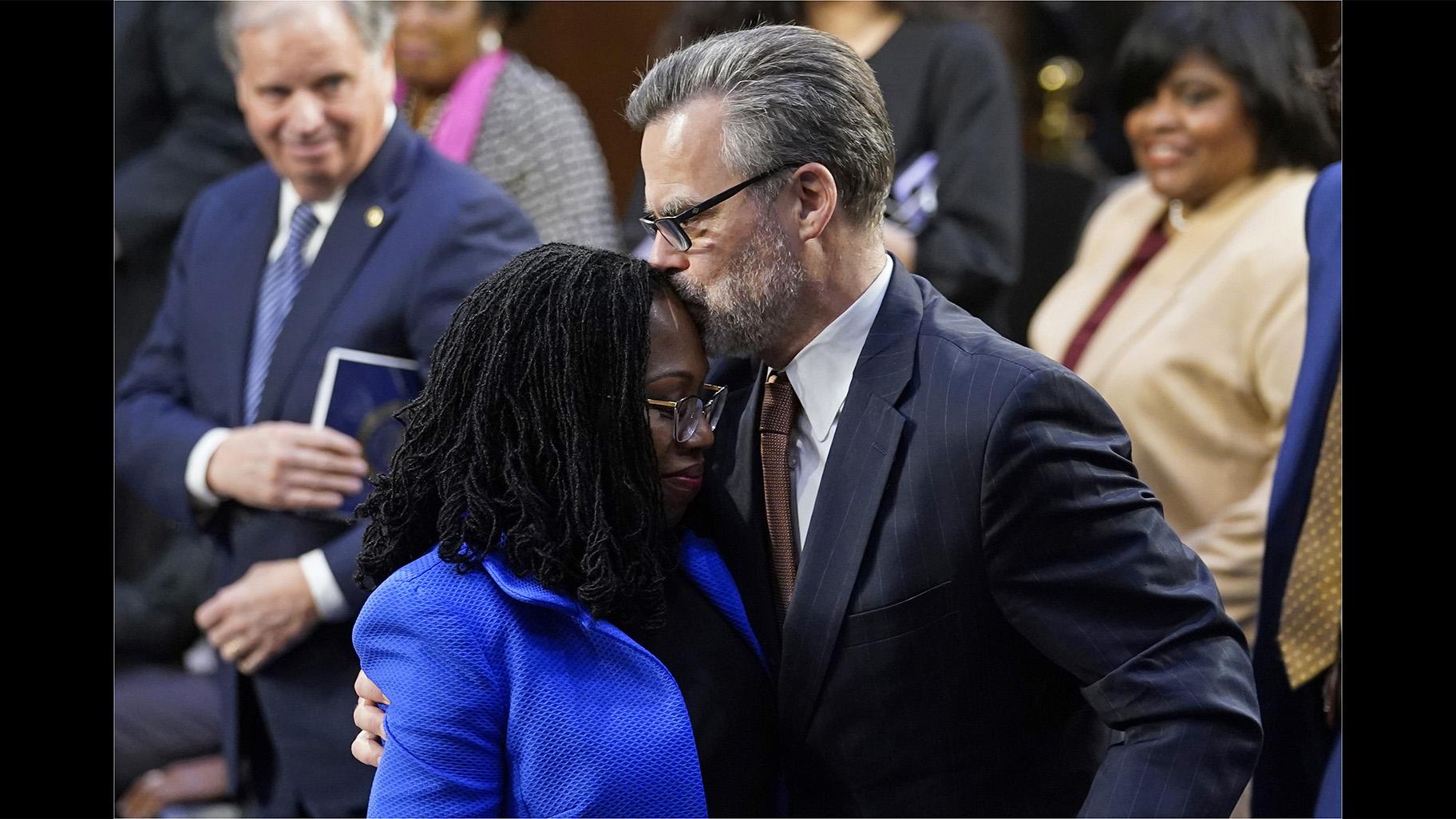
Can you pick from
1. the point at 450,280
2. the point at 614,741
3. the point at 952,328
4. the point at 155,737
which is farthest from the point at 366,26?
the point at 155,737

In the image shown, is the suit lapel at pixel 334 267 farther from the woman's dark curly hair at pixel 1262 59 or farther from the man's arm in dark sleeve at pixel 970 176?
Result: the woman's dark curly hair at pixel 1262 59

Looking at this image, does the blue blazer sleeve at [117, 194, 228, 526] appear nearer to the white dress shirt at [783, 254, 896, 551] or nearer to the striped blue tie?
the striped blue tie

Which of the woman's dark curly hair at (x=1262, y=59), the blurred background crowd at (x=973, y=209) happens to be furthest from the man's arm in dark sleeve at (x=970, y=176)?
the woman's dark curly hair at (x=1262, y=59)

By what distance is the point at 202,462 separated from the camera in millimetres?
2908

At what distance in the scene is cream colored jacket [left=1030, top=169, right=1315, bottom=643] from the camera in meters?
3.15

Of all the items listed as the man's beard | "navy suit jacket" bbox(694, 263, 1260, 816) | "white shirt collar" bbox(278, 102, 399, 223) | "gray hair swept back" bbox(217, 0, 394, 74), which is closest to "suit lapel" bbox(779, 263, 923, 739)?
"navy suit jacket" bbox(694, 263, 1260, 816)

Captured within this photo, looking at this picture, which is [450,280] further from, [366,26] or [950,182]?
[950,182]

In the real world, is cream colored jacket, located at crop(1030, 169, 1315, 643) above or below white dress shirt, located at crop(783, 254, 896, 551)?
below

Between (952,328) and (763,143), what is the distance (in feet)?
1.12

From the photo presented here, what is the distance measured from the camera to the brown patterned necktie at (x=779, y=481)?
205 cm

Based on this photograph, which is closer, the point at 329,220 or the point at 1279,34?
the point at 329,220

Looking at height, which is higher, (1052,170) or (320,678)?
(1052,170)

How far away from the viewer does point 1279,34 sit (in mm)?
3543

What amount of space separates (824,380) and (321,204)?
134cm
